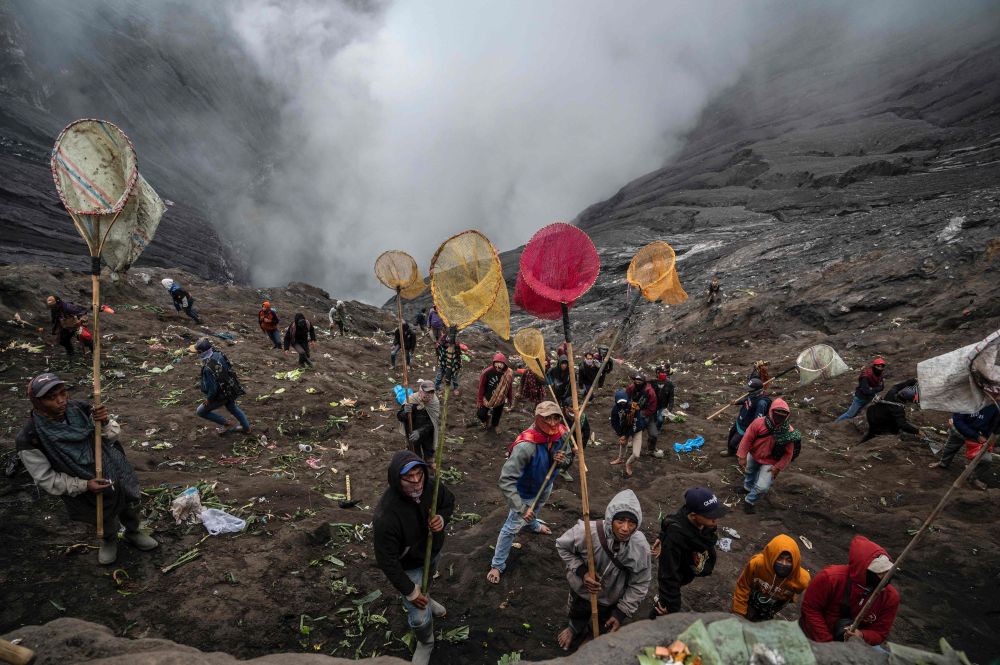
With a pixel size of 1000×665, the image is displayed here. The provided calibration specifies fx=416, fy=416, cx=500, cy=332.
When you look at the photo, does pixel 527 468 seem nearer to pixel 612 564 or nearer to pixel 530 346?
pixel 612 564

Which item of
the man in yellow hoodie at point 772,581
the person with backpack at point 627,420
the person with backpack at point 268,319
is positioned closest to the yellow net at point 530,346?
the person with backpack at point 627,420

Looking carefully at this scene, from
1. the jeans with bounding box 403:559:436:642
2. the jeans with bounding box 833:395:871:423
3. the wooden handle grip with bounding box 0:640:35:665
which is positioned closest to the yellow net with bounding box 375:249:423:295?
the jeans with bounding box 403:559:436:642

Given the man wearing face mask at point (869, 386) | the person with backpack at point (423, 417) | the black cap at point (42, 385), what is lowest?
the man wearing face mask at point (869, 386)

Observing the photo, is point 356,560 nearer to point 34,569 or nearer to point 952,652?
point 34,569

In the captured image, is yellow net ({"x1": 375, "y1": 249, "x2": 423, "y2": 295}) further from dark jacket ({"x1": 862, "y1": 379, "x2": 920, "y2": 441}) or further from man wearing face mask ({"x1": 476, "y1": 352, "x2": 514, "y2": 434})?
dark jacket ({"x1": 862, "y1": 379, "x2": 920, "y2": 441})

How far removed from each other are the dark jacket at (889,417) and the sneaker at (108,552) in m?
10.2

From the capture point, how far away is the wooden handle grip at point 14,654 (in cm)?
200

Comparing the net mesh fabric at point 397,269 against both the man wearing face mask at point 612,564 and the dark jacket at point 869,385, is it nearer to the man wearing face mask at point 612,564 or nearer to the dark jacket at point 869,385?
the man wearing face mask at point 612,564

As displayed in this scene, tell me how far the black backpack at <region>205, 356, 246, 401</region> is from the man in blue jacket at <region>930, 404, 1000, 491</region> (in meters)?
9.64

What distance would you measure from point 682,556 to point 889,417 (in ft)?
20.9

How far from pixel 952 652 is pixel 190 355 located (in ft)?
39.0

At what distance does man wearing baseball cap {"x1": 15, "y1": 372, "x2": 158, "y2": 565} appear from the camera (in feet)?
9.93

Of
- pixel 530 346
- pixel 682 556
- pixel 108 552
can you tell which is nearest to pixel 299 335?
pixel 530 346

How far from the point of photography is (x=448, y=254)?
343cm
